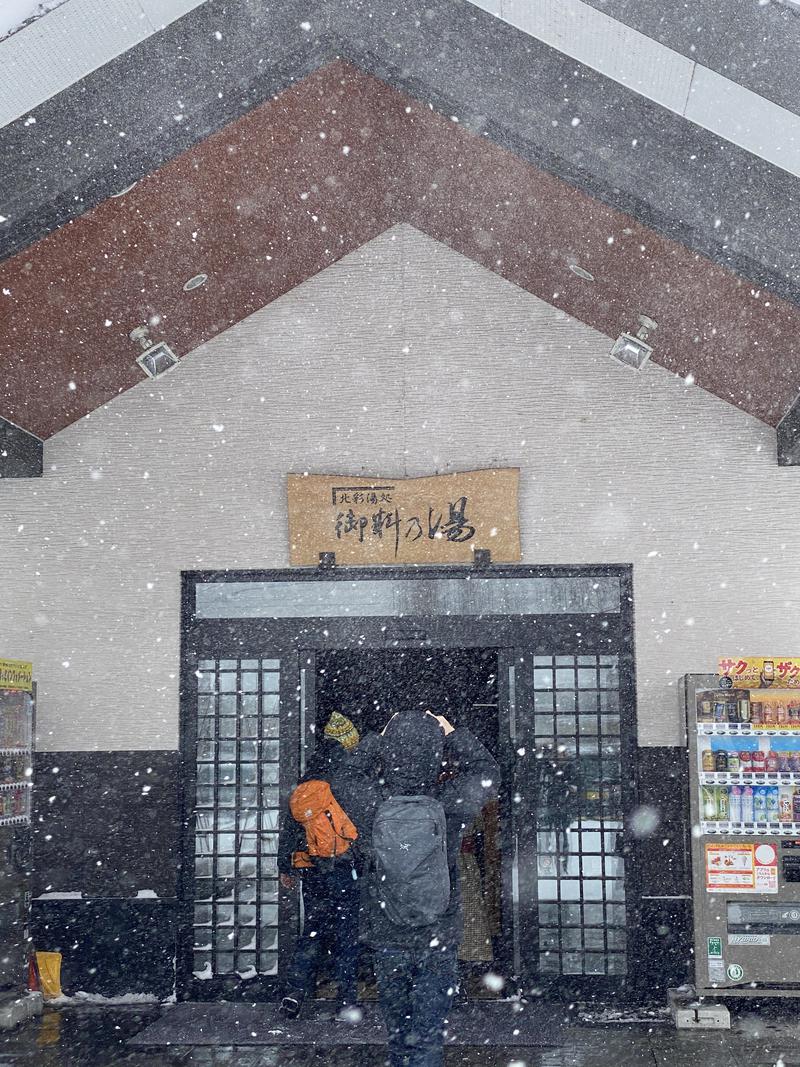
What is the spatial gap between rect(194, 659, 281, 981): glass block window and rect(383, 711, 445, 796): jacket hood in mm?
3226

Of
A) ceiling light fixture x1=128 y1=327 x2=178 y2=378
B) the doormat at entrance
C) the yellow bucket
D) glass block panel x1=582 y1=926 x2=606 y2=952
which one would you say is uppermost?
ceiling light fixture x1=128 y1=327 x2=178 y2=378

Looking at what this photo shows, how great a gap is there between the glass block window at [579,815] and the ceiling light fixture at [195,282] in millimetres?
3710

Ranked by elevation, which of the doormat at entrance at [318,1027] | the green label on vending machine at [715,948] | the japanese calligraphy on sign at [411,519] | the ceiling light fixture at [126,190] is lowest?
the doormat at entrance at [318,1027]

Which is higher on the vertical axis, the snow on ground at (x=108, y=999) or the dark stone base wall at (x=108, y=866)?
the dark stone base wall at (x=108, y=866)

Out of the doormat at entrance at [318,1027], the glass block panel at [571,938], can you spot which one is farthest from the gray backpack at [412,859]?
the glass block panel at [571,938]

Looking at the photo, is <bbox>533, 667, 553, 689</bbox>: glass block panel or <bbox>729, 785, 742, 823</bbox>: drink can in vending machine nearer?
<bbox>729, 785, 742, 823</bbox>: drink can in vending machine

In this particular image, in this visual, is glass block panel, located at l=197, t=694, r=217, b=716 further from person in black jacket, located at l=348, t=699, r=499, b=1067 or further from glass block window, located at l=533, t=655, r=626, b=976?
person in black jacket, located at l=348, t=699, r=499, b=1067

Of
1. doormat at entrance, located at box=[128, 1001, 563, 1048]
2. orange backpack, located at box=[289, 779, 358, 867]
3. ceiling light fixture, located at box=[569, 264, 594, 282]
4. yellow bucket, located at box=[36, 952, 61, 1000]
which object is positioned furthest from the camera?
yellow bucket, located at box=[36, 952, 61, 1000]

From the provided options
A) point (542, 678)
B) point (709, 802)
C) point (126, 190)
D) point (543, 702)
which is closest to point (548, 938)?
point (709, 802)

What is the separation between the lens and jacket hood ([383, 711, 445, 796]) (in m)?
5.18

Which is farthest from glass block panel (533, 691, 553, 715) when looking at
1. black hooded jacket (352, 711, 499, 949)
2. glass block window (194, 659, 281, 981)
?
black hooded jacket (352, 711, 499, 949)

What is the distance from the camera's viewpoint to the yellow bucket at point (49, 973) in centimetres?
798

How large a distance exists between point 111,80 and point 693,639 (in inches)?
217

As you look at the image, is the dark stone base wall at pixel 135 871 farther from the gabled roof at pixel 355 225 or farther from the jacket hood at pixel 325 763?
the gabled roof at pixel 355 225
